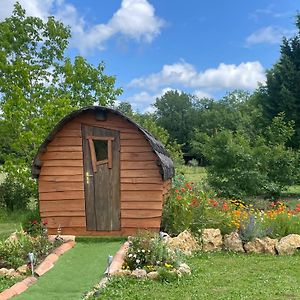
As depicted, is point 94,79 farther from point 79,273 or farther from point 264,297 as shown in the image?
point 264,297

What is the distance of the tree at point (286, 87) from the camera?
20.0 meters

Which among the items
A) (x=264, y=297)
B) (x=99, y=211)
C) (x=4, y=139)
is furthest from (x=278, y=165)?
(x=264, y=297)

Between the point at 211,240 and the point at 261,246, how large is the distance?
3.15 feet

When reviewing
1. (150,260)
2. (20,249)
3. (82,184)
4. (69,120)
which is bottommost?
(150,260)

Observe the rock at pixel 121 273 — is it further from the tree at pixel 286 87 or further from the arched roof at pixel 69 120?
the tree at pixel 286 87

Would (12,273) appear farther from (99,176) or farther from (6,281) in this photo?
(99,176)

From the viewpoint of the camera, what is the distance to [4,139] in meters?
14.4

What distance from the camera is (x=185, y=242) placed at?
→ 8.12 m

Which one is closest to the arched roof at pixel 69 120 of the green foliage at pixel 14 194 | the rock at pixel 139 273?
the rock at pixel 139 273

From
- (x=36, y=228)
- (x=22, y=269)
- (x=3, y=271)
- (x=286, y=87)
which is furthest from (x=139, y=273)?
(x=286, y=87)

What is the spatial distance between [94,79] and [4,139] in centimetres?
436

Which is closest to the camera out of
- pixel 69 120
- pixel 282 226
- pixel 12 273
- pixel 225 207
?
pixel 12 273

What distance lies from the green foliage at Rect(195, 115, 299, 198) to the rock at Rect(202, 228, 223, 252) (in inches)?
231

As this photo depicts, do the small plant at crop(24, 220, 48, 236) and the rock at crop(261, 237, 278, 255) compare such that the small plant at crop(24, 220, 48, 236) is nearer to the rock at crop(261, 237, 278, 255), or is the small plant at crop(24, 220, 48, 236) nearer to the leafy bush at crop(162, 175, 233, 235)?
the leafy bush at crop(162, 175, 233, 235)
